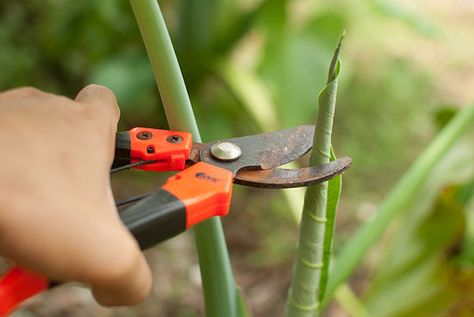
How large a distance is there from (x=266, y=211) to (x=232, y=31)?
0.37 meters

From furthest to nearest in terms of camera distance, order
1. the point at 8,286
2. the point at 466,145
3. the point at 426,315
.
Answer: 1. the point at 466,145
2. the point at 426,315
3. the point at 8,286

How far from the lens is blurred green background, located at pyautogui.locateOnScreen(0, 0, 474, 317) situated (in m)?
0.82

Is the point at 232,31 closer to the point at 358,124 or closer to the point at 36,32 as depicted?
the point at 358,124

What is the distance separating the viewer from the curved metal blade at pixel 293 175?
0.42 m

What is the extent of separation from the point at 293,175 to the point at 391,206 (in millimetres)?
262

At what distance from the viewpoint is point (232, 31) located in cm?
123

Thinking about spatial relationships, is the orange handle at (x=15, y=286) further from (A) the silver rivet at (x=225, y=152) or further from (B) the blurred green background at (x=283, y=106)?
(B) the blurred green background at (x=283, y=106)

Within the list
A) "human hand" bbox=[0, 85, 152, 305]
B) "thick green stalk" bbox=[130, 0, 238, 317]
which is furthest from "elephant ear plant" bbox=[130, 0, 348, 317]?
"human hand" bbox=[0, 85, 152, 305]

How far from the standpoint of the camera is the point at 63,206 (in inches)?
11.8

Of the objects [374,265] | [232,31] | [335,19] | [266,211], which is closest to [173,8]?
[232,31]

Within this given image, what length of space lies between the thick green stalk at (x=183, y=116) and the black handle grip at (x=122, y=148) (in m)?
0.04

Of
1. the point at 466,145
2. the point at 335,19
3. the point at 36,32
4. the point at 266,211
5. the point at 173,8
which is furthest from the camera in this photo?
the point at 173,8

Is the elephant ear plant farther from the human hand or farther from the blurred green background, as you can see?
the blurred green background

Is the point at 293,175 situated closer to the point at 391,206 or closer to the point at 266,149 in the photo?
the point at 266,149
